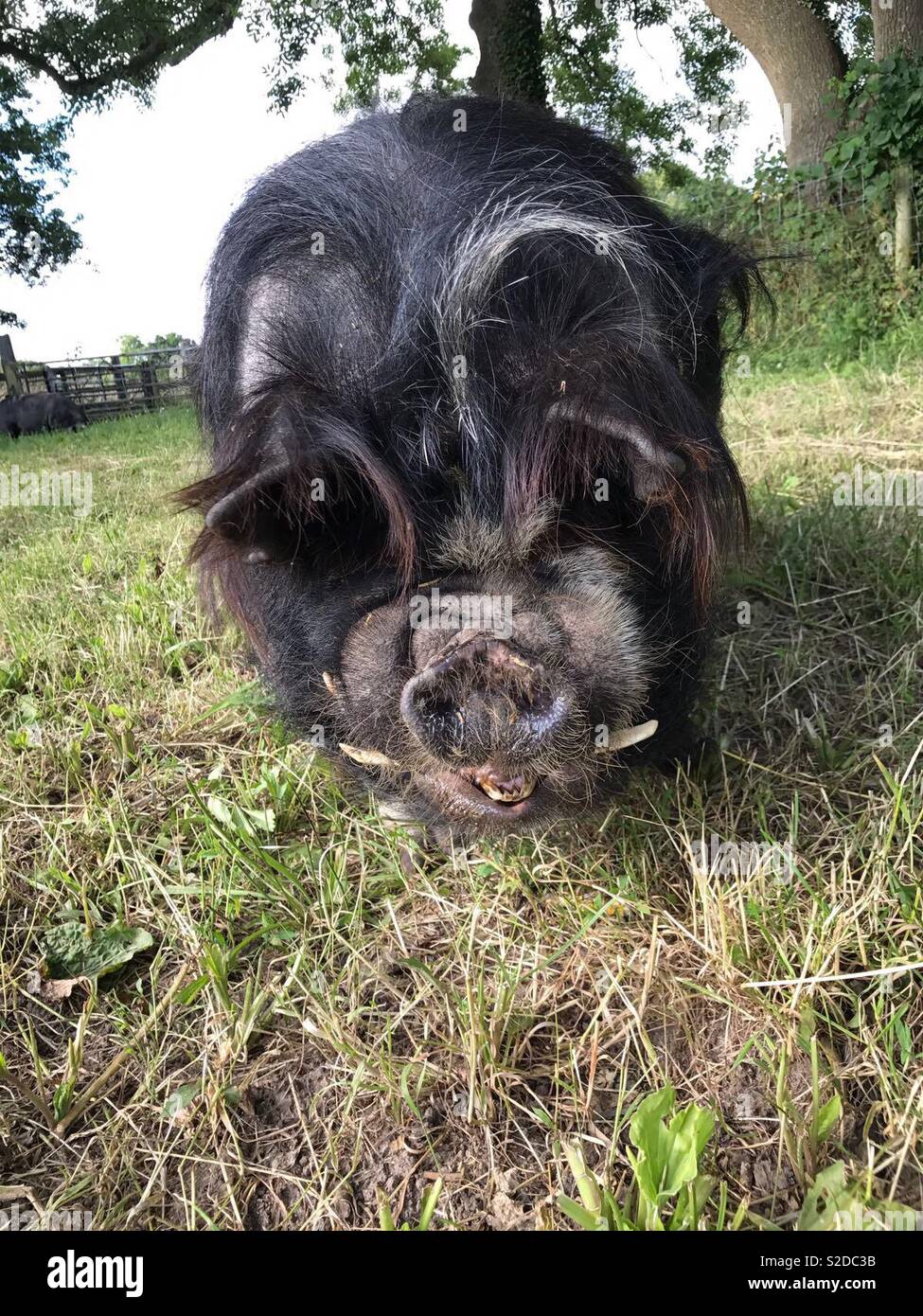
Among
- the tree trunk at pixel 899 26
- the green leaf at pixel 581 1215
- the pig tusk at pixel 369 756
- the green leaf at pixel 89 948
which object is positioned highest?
the tree trunk at pixel 899 26

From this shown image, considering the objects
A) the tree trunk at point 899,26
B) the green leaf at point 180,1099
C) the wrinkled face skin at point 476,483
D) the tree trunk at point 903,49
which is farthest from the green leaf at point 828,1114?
the tree trunk at point 899,26

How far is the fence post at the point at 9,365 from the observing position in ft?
59.9

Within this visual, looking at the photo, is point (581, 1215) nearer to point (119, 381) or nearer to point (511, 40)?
point (511, 40)

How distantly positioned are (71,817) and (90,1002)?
26.2 inches

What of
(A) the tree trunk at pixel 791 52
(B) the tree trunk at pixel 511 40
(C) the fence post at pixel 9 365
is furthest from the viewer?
(C) the fence post at pixel 9 365

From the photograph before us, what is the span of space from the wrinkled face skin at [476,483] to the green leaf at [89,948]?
624mm

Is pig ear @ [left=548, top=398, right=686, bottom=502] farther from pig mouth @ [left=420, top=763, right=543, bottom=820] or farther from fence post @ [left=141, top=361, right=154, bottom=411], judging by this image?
fence post @ [left=141, top=361, right=154, bottom=411]

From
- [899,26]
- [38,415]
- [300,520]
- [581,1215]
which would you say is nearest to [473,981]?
[581,1215]

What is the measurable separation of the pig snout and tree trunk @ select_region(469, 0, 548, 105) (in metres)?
13.8

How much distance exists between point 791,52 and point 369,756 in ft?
41.5

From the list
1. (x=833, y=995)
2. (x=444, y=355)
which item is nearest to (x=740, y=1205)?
(x=833, y=995)

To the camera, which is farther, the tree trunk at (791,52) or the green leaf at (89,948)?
the tree trunk at (791,52)

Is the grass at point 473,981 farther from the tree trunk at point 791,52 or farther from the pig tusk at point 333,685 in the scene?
the tree trunk at point 791,52
